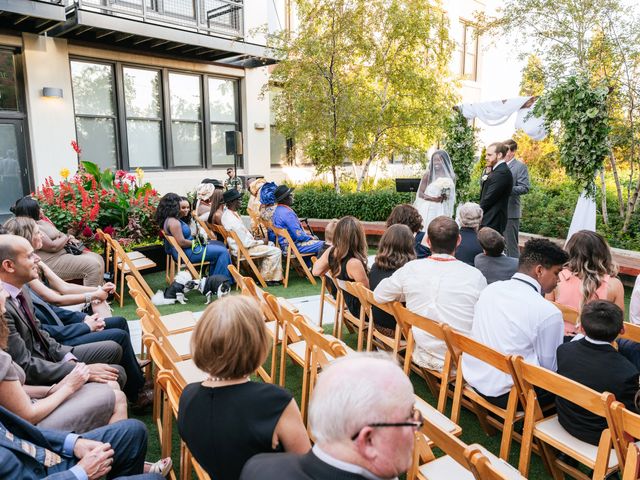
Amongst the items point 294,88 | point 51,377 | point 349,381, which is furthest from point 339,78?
point 349,381

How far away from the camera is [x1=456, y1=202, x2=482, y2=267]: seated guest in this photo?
4.64m

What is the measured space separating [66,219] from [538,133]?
7.49 metres

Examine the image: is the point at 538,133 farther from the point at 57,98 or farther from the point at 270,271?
the point at 57,98

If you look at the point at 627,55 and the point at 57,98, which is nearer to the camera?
the point at 627,55

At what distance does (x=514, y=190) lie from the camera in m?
6.48

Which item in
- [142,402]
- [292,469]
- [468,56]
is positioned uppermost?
[468,56]

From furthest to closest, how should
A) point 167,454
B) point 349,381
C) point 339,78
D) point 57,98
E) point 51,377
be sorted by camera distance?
point 339,78 → point 57,98 → point 51,377 → point 167,454 → point 349,381

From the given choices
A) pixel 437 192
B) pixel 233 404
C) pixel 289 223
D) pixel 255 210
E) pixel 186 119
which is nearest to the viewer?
pixel 233 404

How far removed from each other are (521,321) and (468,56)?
20222 millimetres

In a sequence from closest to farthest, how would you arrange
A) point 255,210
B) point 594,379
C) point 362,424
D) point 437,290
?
1. point 362,424
2. point 594,379
3. point 437,290
4. point 255,210

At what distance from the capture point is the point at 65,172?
694cm

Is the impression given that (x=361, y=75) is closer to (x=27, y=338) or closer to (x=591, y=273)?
(x=591, y=273)

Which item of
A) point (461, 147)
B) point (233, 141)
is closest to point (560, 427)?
point (461, 147)

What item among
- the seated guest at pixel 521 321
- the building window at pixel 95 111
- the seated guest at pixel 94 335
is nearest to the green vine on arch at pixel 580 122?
the seated guest at pixel 521 321
